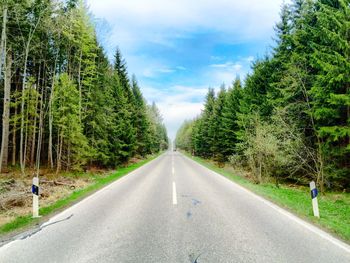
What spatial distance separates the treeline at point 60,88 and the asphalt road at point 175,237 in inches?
461

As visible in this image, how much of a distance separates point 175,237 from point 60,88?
15.4 meters

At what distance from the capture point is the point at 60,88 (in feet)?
58.0

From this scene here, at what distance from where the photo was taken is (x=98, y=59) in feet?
85.8

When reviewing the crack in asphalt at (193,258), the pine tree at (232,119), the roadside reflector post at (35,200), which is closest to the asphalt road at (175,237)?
the crack in asphalt at (193,258)

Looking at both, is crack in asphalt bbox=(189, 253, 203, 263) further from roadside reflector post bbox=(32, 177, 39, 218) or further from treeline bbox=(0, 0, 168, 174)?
treeline bbox=(0, 0, 168, 174)

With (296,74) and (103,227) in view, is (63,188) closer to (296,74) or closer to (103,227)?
(103,227)

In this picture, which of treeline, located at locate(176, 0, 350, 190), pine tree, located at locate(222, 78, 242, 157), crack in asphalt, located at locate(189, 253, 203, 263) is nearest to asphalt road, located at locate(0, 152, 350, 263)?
crack in asphalt, located at locate(189, 253, 203, 263)

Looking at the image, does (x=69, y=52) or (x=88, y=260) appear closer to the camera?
(x=88, y=260)

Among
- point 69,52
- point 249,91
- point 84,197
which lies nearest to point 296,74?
point 249,91

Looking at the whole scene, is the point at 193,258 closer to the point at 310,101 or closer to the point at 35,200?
the point at 35,200

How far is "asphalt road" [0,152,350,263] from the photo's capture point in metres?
4.50

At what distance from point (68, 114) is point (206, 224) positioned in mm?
14460

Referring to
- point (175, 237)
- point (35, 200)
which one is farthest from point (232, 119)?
point (175, 237)

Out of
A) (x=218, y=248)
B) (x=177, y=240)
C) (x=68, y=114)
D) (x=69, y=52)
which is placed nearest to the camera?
(x=218, y=248)
